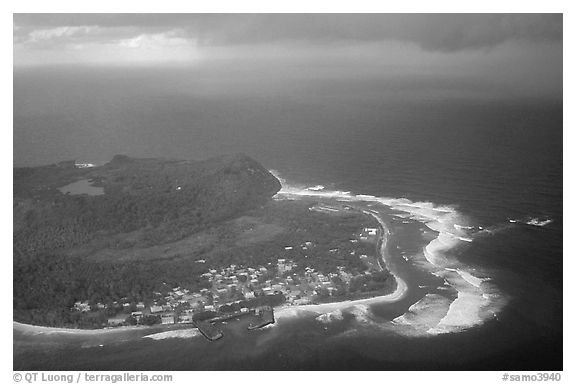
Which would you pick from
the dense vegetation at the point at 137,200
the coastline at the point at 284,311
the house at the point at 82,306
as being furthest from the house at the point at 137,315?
the dense vegetation at the point at 137,200

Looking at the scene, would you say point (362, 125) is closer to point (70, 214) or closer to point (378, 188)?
point (378, 188)

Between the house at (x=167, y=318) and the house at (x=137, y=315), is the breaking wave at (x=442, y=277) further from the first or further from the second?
the house at (x=137, y=315)

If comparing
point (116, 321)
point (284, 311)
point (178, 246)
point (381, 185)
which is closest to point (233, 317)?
point (284, 311)

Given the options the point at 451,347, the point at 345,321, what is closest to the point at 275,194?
the point at 345,321

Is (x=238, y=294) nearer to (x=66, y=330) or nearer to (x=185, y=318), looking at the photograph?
(x=185, y=318)

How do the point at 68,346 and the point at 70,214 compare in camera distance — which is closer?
the point at 68,346
